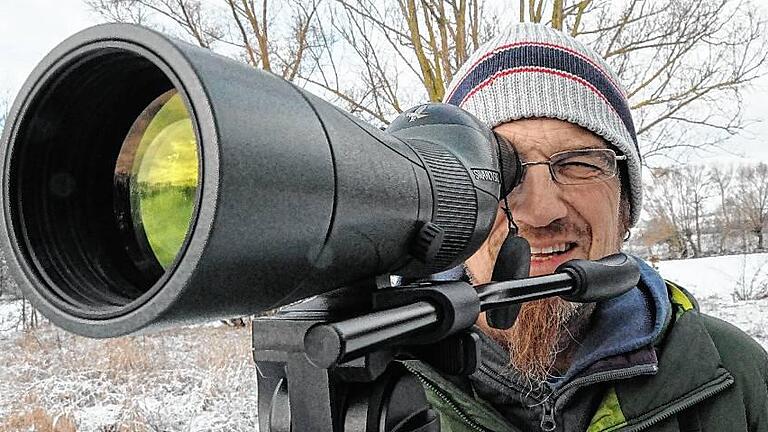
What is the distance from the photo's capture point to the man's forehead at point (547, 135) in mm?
1016

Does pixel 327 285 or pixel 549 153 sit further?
pixel 549 153

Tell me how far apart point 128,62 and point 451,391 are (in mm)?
727

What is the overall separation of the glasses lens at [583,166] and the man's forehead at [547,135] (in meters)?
0.02

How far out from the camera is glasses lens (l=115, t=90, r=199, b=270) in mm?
396

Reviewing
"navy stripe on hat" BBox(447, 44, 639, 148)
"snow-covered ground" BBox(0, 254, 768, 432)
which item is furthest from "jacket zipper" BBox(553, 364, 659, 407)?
"snow-covered ground" BBox(0, 254, 768, 432)

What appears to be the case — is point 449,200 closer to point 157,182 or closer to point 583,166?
point 157,182

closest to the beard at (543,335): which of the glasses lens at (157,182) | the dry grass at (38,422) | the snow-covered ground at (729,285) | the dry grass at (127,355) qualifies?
the glasses lens at (157,182)

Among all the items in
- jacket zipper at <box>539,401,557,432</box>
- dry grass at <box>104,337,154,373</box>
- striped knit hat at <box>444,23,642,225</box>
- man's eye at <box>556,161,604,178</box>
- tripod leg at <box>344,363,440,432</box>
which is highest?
striped knit hat at <box>444,23,642,225</box>

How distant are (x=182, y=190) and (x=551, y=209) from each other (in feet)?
2.30

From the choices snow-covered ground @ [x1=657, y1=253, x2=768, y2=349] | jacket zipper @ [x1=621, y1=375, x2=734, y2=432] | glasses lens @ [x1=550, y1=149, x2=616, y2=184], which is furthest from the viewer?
snow-covered ground @ [x1=657, y1=253, x2=768, y2=349]

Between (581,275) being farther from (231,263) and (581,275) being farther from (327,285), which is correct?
(231,263)

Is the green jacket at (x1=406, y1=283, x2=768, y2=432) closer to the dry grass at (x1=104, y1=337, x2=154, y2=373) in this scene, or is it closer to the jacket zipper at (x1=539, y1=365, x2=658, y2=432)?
the jacket zipper at (x1=539, y1=365, x2=658, y2=432)

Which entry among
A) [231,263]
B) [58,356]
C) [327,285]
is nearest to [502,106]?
[327,285]

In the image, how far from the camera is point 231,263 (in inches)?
12.9
